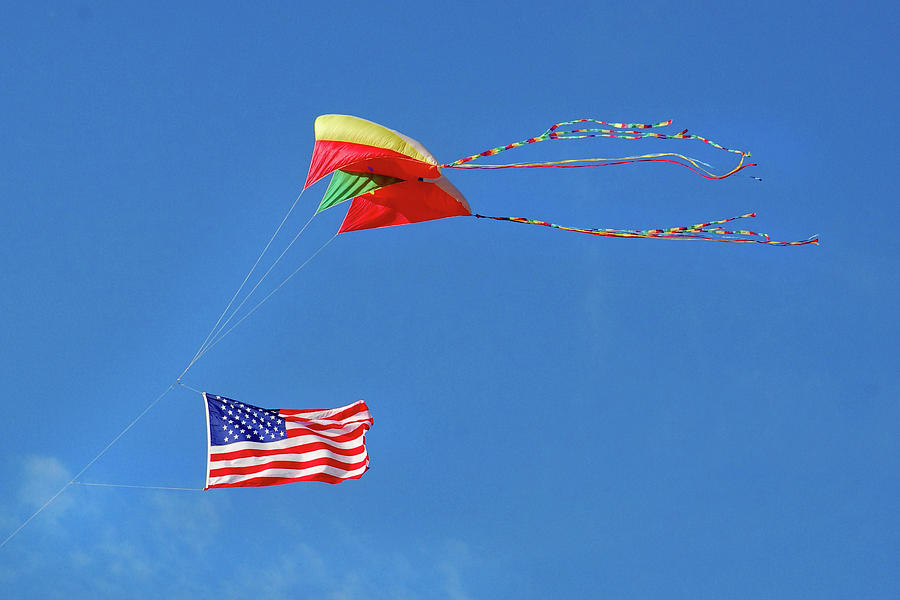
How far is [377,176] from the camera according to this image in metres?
27.6

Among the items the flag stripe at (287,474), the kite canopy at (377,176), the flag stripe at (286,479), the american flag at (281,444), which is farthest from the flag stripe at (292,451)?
the kite canopy at (377,176)

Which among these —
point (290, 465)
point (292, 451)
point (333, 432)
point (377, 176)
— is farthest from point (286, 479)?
point (377, 176)

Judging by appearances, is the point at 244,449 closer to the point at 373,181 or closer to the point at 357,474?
the point at 357,474

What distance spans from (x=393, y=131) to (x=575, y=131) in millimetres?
6012

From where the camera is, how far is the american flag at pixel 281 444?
988 inches

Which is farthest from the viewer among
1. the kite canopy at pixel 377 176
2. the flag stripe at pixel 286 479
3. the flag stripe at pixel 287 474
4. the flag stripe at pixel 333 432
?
the flag stripe at pixel 333 432

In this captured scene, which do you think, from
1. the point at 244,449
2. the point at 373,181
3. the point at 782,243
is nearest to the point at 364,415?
the point at 244,449

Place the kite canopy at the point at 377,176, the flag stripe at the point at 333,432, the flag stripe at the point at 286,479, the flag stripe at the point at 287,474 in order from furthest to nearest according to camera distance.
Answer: the flag stripe at the point at 333,432 → the kite canopy at the point at 377,176 → the flag stripe at the point at 286,479 → the flag stripe at the point at 287,474

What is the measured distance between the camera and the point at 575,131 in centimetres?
2150

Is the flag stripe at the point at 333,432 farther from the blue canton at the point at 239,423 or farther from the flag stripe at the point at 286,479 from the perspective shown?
the flag stripe at the point at 286,479

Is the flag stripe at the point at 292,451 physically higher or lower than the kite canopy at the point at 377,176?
lower

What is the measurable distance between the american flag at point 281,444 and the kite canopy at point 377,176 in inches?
188

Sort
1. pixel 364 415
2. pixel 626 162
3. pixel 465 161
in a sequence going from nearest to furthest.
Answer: pixel 626 162 < pixel 465 161 < pixel 364 415

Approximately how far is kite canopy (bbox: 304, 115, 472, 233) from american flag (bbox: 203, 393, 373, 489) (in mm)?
4763
